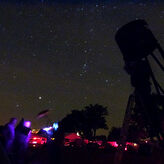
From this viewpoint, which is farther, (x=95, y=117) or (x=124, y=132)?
(x=95, y=117)

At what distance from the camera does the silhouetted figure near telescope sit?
7.11 metres

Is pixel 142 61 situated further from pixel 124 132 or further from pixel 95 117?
pixel 95 117

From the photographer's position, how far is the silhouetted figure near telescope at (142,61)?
711cm

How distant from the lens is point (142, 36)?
7.09m

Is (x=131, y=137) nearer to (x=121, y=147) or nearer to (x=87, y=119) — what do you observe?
(x=87, y=119)

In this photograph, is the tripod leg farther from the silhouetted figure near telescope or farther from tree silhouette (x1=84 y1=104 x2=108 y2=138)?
tree silhouette (x1=84 y1=104 x2=108 y2=138)

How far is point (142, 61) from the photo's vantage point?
7.42 metres

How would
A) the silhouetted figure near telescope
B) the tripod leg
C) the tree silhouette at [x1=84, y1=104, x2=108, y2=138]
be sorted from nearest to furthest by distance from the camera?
the silhouetted figure near telescope
the tripod leg
the tree silhouette at [x1=84, y1=104, x2=108, y2=138]

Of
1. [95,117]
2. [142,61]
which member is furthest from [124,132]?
[95,117]

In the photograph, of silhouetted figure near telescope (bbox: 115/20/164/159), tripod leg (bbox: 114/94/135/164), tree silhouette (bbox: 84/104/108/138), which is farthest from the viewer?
tree silhouette (bbox: 84/104/108/138)

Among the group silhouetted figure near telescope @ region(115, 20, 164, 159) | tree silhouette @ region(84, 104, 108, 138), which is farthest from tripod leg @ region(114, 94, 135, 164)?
tree silhouette @ region(84, 104, 108, 138)

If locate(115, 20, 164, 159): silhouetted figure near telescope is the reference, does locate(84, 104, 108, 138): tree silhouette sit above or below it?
above

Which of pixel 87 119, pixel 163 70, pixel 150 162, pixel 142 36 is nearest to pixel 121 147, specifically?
pixel 163 70

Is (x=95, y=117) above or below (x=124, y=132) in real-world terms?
above
